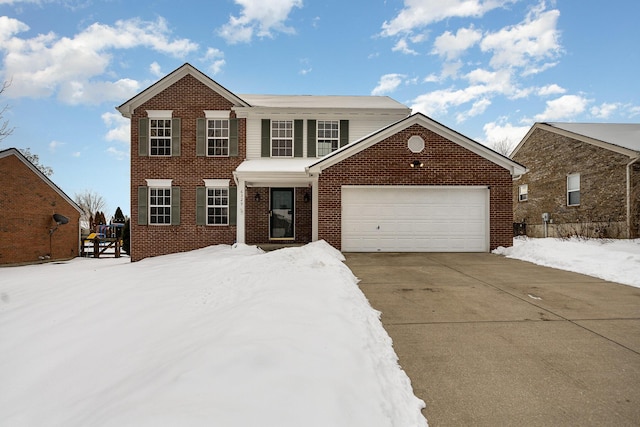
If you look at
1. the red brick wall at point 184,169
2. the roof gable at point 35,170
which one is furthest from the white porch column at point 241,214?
the roof gable at point 35,170

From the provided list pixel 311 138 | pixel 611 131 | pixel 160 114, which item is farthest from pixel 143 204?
pixel 611 131

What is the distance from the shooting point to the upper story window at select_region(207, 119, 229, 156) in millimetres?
13414

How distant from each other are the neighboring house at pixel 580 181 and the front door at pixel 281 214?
14210 millimetres

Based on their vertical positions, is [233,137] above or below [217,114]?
below

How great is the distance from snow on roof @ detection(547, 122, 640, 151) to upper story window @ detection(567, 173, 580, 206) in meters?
2.08

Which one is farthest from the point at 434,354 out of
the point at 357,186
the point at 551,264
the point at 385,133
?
the point at 385,133

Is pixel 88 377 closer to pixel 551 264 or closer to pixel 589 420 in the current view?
pixel 589 420

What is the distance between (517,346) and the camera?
11.7ft

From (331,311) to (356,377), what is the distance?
4.41ft

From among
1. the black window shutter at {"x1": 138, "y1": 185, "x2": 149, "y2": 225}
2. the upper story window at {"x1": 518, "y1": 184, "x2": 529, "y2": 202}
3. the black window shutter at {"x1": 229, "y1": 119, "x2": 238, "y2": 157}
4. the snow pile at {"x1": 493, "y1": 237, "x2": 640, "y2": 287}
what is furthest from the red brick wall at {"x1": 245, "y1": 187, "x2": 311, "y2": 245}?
the upper story window at {"x1": 518, "y1": 184, "x2": 529, "y2": 202}

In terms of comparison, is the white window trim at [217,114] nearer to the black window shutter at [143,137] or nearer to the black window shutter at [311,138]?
the black window shutter at [143,137]

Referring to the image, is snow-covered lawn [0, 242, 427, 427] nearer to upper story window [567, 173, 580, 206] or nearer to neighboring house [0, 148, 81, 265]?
neighboring house [0, 148, 81, 265]

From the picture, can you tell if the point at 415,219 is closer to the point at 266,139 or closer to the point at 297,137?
the point at 297,137

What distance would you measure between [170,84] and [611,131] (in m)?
21.8
